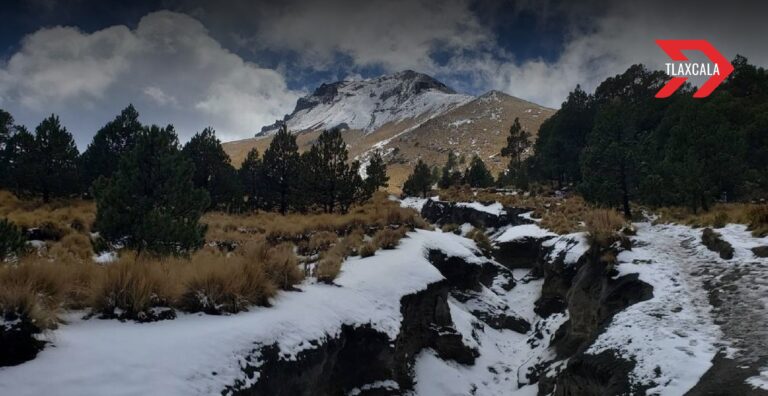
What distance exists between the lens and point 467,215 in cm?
3475

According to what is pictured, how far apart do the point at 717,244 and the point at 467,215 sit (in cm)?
2342

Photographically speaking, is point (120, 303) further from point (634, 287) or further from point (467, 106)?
point (467, 106)

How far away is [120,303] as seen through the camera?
5207 millimetres

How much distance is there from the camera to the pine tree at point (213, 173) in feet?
104

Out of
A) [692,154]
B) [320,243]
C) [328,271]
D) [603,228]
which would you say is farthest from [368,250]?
[692,154]

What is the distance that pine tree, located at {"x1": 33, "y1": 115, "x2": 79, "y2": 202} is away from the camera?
1042 inches

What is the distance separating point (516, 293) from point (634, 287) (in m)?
9.54

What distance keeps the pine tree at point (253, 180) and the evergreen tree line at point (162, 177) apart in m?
0.10

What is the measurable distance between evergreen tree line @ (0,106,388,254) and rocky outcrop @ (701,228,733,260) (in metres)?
14.1

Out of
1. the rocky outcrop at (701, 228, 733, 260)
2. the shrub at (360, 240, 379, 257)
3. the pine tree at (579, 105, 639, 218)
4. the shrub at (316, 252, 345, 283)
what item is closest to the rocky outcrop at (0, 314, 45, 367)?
the shrub at (316, 252, 345, 283)

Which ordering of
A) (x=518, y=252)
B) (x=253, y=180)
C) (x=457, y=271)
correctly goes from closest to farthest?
1. (x=457, y=271)
2. (x=518, y=252)
3. (x=253, y=180)

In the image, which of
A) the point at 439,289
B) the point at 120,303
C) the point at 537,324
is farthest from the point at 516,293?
the point at 120,303

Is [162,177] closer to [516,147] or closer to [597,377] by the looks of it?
[597,377]

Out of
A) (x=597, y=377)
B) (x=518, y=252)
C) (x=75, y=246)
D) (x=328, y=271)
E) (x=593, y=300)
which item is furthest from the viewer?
(x=518, y=252)
